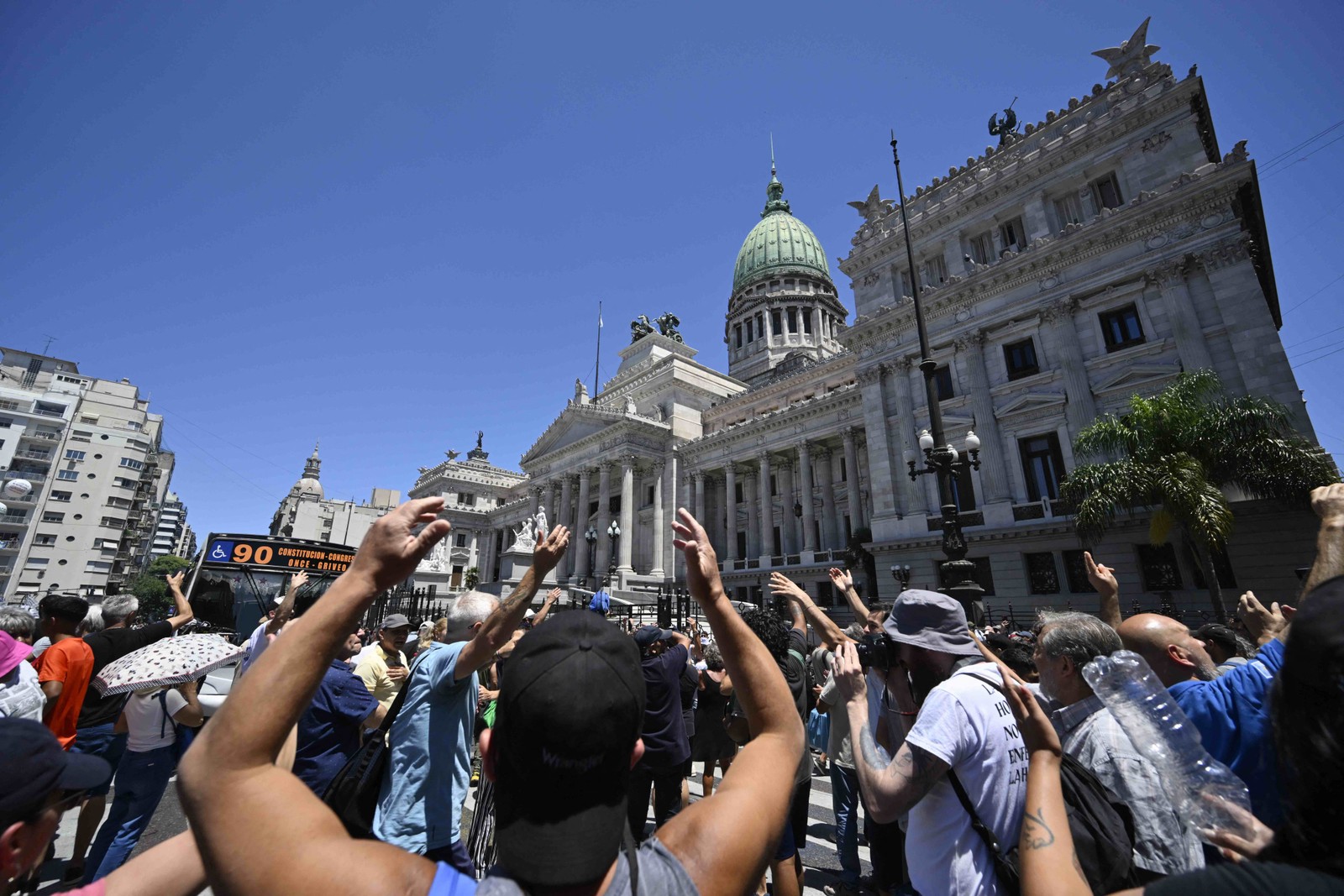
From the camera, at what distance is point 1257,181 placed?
1912 centimetres

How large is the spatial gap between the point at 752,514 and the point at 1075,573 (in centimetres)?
1962

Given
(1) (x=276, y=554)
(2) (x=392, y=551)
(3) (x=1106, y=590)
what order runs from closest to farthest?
(2) (x=392, y=551) → (3) (x=1106, y=590) → (1) (x=276, y=554)

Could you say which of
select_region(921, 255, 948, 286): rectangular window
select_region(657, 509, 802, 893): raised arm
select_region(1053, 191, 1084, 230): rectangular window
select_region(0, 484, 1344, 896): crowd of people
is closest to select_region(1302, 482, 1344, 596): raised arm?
select_region(0, 484, 1344, 896): crowd of people

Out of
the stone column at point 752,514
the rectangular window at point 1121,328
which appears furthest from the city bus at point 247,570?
the rectangular window at point 1121,328

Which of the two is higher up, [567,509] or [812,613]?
[567,509]

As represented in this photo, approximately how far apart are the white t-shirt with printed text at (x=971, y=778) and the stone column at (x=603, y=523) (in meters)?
35.7

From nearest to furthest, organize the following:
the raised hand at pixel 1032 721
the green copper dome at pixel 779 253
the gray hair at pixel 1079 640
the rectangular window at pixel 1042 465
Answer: the raised hand at pixel 1032 721 → the gray hair at pixel 1079 640 → the rectangular window at pixel 1042 465 → the green copper dome at pixel 779 253

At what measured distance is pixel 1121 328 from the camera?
65.0 ft

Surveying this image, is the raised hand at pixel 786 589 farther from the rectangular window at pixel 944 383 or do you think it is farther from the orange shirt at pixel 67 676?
the rectangular window at pixel 944 383

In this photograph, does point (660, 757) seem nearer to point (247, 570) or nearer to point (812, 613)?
point (812, 613)

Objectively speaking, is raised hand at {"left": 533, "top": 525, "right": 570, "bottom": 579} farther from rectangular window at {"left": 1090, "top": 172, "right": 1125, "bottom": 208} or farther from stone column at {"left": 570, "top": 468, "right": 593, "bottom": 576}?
stone column at {"left": 570, "top": 468, "right": 593, "bottom": 576}

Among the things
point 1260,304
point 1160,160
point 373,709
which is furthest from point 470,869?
point 1160,160

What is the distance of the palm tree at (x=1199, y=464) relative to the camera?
13461 millimetres

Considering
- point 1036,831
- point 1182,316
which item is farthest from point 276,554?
point 1182,316
